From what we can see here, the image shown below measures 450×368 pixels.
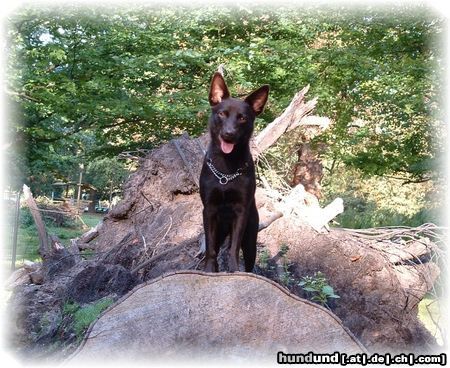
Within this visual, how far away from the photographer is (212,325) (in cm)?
299

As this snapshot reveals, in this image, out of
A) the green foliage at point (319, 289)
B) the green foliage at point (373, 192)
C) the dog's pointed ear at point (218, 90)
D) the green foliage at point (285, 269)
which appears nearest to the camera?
the dog's pointed ear at point (218, 90)

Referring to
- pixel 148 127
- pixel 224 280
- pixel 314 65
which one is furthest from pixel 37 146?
pixel 224 280

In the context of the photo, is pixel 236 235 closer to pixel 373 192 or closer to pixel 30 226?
pixel 30 226

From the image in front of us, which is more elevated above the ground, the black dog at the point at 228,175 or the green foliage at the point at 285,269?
the black dog at the point at 228,175

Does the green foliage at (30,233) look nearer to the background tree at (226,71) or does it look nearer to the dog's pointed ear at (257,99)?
the background tree at (226,71)

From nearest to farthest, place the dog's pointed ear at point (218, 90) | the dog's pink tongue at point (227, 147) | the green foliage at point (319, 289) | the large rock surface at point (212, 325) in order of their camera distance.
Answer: the large rock surface at point (212, 325)
the dog's pink tongue at point (227, 147)
the dog's pointed ear at point (218, 90)
the green foliage at point (319, 289)

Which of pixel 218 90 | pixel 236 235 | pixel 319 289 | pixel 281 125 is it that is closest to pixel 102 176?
pixel 281 125

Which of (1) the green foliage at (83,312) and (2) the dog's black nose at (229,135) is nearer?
(2) the dog's black nose at (229,135)

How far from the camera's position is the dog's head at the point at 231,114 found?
13.3ft

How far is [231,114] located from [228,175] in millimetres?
474

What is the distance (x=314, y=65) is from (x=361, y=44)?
5.34 ft

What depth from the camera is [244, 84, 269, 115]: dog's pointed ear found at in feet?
13.8

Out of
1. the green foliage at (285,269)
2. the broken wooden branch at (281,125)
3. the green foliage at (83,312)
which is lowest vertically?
the green foliage at (83,312)

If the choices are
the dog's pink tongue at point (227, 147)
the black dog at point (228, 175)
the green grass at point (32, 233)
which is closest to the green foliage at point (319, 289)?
the black dog at point (228, 175)
